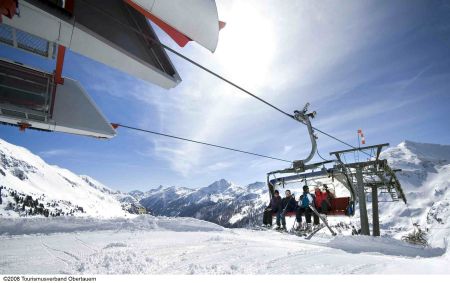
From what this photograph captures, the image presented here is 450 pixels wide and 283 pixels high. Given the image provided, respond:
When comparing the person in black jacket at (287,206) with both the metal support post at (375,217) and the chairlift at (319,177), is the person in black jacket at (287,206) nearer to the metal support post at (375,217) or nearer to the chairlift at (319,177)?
the chairlift at (319,177)

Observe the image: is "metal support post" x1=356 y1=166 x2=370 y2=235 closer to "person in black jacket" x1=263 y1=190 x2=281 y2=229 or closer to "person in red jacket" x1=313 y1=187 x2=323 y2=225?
"person in red jacket" x1=313 y1=187 x2=323 y2=225

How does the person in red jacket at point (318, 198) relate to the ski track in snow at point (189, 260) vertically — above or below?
above

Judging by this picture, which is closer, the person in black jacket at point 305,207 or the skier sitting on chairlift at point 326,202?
the person in black jacket at point 305,207

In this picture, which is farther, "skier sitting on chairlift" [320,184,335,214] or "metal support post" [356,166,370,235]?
"metal support post" [356,166,370,235]

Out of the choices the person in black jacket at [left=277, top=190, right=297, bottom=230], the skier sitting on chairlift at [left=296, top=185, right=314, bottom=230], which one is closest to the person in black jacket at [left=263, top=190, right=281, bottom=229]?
the person in black jacket at [left=277, top=190, right=297, bottom=230]

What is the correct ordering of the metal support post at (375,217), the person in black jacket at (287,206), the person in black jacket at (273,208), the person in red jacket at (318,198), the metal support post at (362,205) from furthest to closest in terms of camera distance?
1. the metal support post at (375,217)
2. the metal support post at (362,205)
3. the person in black jacket at (273,208)
4. the person in red jacket at (318,198)
5. the person in black jacket at (287,206)

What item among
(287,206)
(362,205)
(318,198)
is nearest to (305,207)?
(287,206)

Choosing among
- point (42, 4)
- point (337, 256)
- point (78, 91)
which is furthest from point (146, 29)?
point (337, 256)

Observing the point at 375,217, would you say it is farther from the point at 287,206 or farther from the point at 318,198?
the point at 287,206

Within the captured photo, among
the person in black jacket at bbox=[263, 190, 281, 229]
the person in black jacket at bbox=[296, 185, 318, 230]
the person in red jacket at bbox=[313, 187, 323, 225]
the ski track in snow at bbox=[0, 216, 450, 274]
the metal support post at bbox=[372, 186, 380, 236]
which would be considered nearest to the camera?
the ski track in snow at bbox=[0, 216, 450, 274]

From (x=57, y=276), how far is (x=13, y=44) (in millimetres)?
4614

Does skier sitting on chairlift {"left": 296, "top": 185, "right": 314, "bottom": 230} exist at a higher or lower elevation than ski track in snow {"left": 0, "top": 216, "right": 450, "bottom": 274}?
higher

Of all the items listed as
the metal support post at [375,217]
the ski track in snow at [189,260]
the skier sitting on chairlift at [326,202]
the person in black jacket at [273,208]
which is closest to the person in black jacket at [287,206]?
the person in black jacket at [273,208]

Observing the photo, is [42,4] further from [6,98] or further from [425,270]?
[425,270]
